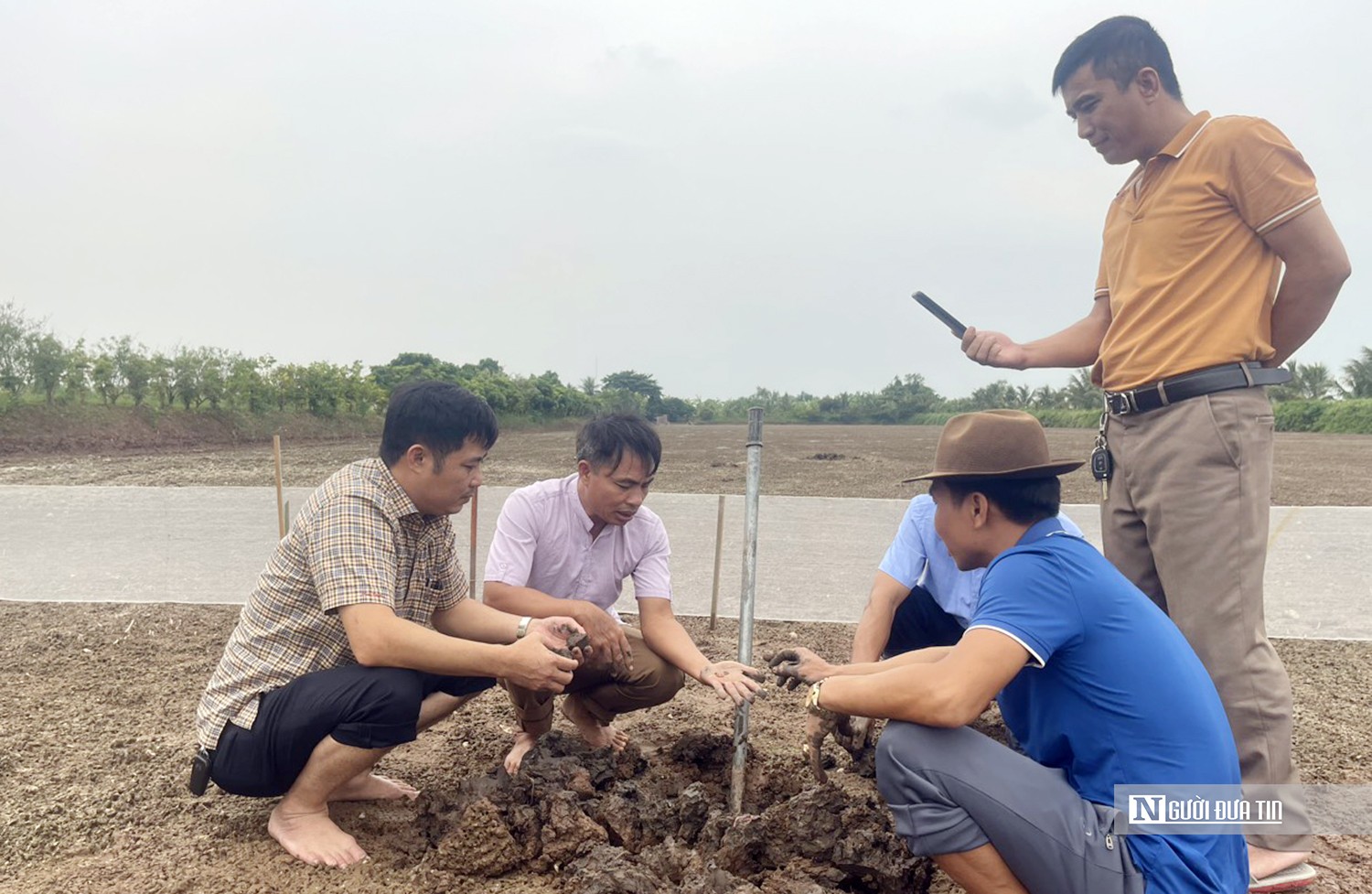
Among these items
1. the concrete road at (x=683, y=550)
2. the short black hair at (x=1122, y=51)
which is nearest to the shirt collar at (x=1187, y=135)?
the short black hair at (x=1122, y=51)

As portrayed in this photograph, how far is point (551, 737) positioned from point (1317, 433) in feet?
130

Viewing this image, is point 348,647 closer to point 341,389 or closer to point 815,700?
point 815,700

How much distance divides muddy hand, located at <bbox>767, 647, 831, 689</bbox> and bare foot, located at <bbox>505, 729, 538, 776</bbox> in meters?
1.14

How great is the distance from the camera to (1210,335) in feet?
7.36

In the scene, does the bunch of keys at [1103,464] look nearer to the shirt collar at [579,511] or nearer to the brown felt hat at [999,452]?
the brown felt hat at [999,452]

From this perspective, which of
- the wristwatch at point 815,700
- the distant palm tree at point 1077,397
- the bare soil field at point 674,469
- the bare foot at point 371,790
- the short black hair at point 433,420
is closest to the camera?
the wristwatch at point 815,700

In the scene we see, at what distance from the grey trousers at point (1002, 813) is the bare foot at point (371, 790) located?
1585 mm

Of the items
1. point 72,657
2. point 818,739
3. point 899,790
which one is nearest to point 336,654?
point 818,739

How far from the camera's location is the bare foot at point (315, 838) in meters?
2.23

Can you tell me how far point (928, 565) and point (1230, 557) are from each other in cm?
99

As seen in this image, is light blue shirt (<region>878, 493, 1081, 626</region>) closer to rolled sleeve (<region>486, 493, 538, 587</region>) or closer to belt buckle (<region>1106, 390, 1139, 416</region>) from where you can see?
belt buckle (<region>1106, 390, 1139, 416</region>)

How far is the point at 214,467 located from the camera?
1283 centimetres

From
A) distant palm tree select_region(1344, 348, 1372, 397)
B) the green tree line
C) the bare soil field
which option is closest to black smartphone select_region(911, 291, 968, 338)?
the green tree line

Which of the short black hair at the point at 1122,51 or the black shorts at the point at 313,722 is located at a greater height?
the short black hair at the point at 1122,51
